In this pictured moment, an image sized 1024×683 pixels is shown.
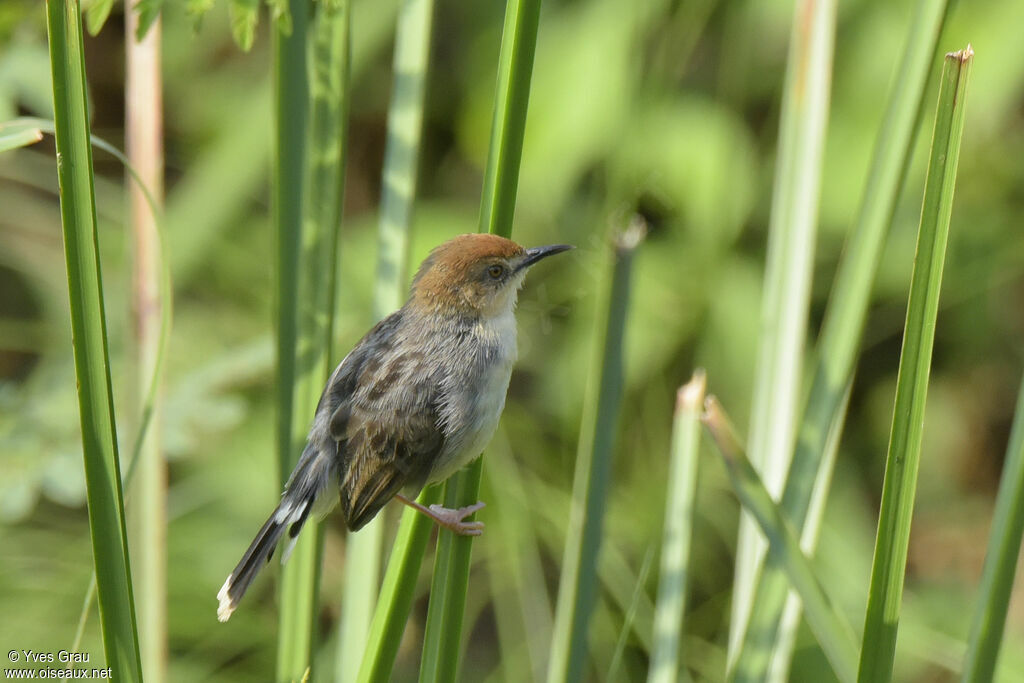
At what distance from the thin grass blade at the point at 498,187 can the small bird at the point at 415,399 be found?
290 millimetres

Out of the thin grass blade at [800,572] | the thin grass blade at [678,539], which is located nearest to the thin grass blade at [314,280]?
the thin grass blade at [678,539]

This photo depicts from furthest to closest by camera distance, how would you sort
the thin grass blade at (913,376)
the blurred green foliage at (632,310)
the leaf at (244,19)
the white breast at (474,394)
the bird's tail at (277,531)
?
1. the blurred green foliage at (632,310)
2. the white breast at (474,394)
3. the bird's tail at (277,531)
4. the leaf at (244,19)
5. the thin grass blade at (913,376)

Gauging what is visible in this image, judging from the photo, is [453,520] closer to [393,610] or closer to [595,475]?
[393,610]

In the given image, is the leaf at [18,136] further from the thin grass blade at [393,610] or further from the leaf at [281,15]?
the thin grass blade at [393,610]

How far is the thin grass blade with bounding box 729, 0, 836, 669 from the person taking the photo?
2.58 metres

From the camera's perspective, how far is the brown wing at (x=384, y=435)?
7.56 ft

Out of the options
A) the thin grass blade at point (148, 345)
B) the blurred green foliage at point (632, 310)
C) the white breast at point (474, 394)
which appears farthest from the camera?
the blurred green foliage at point (632, 310)

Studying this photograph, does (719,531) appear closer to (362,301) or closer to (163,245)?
(362,301)

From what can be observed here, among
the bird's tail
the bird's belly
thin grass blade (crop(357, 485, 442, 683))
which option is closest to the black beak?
the bird's belly

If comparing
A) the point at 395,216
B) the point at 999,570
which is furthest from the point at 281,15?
the point at 999,570

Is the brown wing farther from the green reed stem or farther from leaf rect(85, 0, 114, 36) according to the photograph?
leaf rect(85, 0, 114, 36)

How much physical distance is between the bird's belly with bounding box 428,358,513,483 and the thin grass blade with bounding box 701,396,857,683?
0.58 meters

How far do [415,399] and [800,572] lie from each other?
3.20 ft

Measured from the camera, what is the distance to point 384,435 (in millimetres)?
2357
